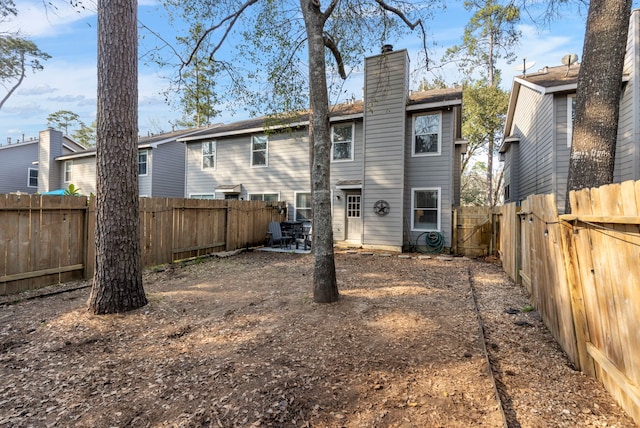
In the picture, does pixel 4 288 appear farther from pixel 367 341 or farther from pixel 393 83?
pixel 393 83

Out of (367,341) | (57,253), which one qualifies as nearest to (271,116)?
(57,253)

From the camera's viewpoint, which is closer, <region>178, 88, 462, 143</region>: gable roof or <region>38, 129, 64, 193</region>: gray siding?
<region>178, 88, 462, 143</region>: gable roof

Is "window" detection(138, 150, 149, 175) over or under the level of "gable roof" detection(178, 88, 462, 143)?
under

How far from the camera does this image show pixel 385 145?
439 inches

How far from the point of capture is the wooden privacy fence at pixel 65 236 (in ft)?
17.1

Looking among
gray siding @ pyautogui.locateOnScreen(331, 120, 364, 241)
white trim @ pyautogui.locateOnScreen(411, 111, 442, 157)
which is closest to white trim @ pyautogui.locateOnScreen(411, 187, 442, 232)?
white trim @ pyautogui.locateOnScreen(411, 111, 442, 157)

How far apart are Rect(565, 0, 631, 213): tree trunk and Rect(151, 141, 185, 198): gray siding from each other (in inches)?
712

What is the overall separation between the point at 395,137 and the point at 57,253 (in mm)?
9622

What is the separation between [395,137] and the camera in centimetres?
1097

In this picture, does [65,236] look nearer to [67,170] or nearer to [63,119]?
[67,170]

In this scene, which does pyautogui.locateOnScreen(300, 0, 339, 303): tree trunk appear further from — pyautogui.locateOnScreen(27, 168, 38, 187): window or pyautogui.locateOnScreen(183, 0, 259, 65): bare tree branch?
pyautogui.locateOnScreen(27, 168, 38, 187): window

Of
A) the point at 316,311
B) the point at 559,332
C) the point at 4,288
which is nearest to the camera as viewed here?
the point at 559,332

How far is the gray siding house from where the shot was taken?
17312 mm

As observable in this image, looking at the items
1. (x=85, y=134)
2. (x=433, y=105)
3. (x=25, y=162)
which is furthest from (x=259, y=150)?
(x=85, y=134)
